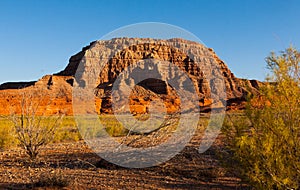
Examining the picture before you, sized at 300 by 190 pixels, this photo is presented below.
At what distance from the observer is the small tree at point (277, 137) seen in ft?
18.0

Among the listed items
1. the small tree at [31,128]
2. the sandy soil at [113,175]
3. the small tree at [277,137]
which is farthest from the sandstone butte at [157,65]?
the small tree at [277,137]

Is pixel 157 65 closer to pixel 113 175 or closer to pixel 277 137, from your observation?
pixel 113 175

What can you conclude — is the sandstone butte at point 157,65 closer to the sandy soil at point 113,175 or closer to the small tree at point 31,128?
the small tree at point 31,128

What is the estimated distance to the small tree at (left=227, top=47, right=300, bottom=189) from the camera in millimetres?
5484

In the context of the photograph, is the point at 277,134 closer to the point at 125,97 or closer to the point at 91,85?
the point at 125,97

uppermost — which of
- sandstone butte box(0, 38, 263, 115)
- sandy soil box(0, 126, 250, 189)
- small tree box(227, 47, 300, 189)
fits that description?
sandstone butte box(0, 38, 263, 115)

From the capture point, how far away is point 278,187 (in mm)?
5480

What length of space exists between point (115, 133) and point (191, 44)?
3172 inches

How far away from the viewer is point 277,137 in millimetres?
5602

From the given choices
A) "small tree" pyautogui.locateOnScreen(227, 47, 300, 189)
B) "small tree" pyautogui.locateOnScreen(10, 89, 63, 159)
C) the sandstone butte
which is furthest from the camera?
the sandstone butte

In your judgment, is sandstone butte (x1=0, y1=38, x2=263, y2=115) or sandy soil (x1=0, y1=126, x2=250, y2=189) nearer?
sandy soil (x1=0, y1=126, x2=250, y2=189)

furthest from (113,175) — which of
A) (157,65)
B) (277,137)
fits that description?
(157,65)

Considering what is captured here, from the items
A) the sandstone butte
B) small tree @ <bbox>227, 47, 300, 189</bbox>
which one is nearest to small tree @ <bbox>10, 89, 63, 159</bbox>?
small tree @ <bbox>227, 47, 300, 189</bbox>

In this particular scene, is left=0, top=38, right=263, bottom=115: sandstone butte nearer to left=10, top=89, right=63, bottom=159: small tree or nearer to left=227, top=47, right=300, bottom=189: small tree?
left=10, top=89, right=63, bottom=159: small tree
